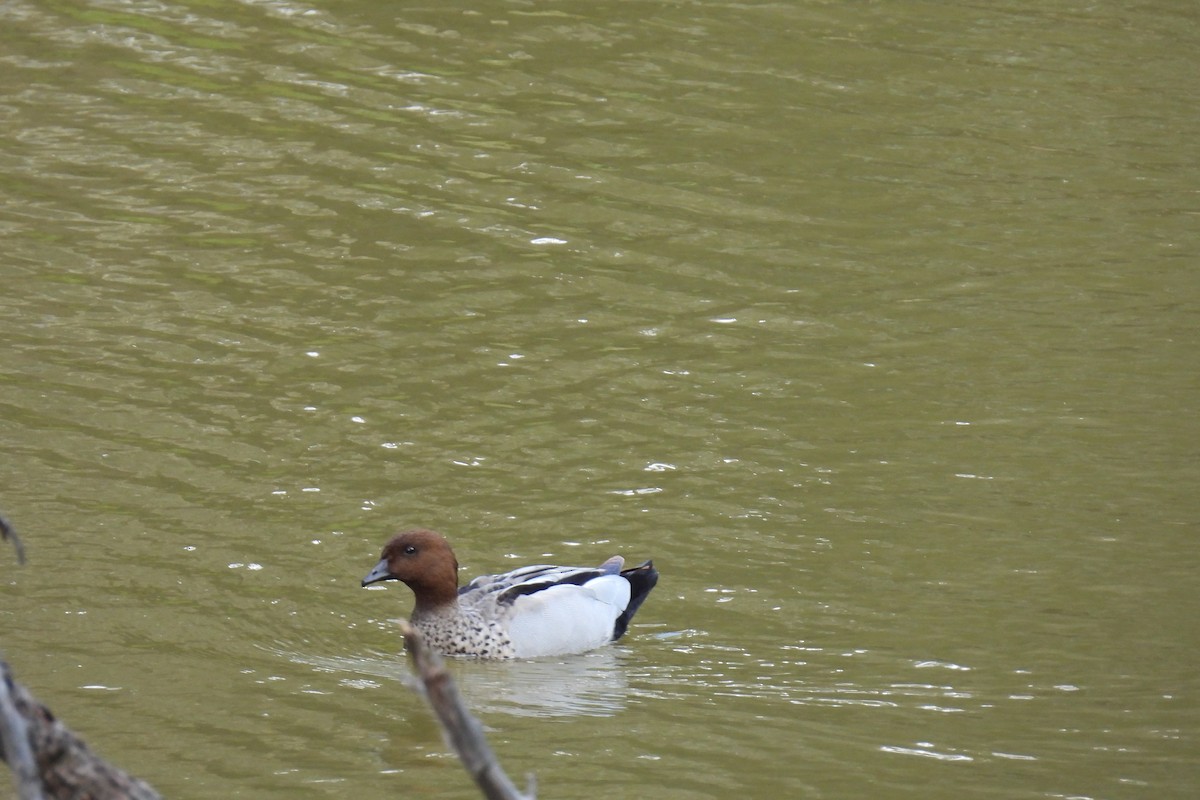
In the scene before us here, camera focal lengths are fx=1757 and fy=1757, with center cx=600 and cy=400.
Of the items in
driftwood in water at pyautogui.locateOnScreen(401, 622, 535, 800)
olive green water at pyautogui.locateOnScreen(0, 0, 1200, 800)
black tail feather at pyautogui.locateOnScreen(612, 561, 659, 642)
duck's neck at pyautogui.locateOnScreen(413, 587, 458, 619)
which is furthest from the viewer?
duck's neck at pyautogui.locateOnScreen(413, 587, 458, 619)

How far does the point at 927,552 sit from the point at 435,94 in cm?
863

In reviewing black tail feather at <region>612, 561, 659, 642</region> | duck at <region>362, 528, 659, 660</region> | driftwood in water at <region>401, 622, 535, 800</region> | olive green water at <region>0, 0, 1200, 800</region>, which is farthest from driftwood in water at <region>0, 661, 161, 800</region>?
black tail feather at <region>612, 561, 659, 642</region>

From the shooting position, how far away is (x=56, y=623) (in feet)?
32.7

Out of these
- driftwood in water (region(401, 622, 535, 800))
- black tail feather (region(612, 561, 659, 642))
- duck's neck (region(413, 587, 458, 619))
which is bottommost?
duck's neck (region(413, 587, 458, 619))

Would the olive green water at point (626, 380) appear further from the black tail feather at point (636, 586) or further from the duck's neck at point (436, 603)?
the duck's neck at point (436, 603)

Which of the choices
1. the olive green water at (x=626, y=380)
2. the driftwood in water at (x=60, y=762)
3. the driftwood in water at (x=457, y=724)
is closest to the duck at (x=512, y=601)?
the olive green water at (x=626, y=380)

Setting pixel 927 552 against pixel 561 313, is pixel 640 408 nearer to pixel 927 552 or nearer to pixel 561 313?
pixel 561 313

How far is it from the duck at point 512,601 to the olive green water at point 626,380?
0.62ft

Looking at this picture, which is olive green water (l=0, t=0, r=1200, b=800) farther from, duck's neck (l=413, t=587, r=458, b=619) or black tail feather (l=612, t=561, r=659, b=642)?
duck's neck (l=413, t=587, r=458, b=619)

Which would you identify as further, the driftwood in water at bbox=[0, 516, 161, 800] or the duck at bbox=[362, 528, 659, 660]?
the duck at bbox=[362, 528, 659, 660]

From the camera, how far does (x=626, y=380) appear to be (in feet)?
43.0

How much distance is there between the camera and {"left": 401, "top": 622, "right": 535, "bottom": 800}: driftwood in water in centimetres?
347

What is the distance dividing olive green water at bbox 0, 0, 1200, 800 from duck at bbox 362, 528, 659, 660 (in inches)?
7.4

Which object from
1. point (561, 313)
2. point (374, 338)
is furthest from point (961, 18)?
point (374, 338)
